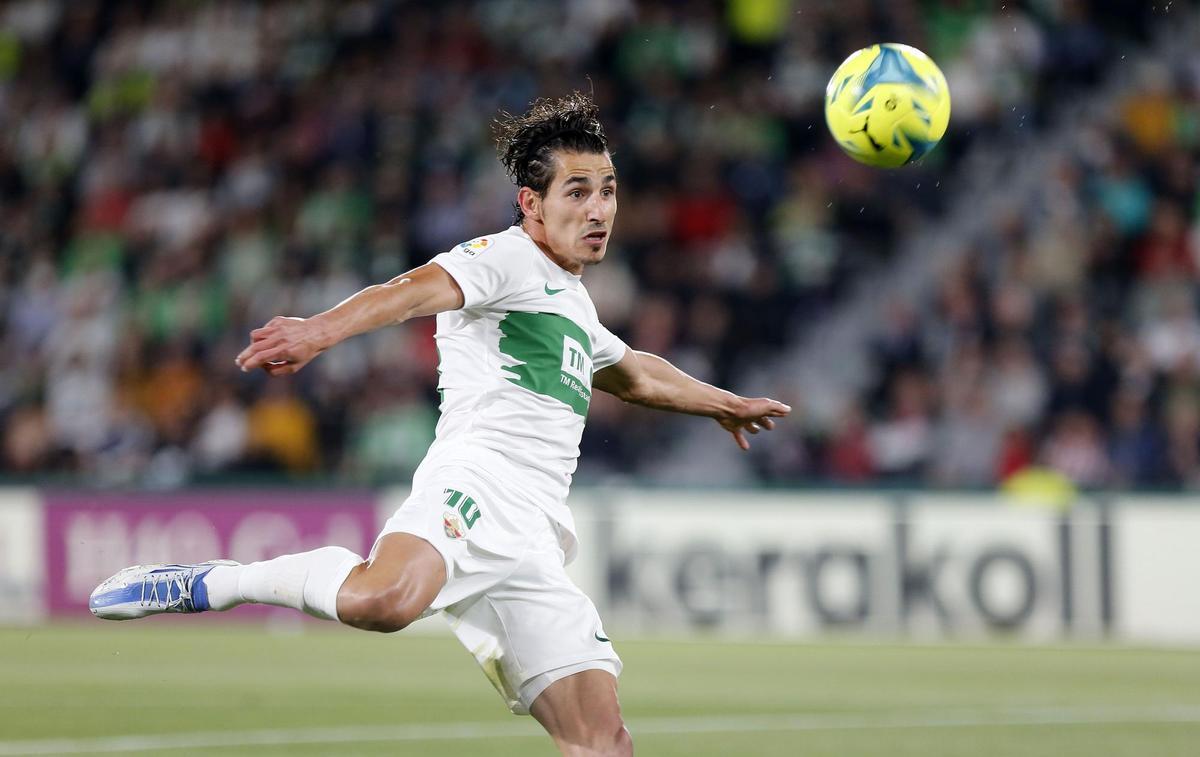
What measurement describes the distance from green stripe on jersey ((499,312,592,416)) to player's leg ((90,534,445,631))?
2.28ft

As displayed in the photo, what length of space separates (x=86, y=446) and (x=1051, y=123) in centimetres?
887

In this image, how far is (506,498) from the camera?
569 centimetres

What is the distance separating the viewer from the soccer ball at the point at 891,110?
23.2ft

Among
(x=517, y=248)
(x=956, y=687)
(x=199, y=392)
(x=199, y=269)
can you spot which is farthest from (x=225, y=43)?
(x=517, y=248)

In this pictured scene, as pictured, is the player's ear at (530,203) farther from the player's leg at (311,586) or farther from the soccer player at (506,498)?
the player's leg at (311,586)

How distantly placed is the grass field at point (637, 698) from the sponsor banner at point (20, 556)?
748mm

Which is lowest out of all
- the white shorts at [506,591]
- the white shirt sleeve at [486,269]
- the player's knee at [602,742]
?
the player's knee at [602,742]

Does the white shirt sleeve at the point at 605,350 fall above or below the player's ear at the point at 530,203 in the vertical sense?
below

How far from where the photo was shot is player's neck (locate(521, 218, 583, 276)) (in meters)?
5.96

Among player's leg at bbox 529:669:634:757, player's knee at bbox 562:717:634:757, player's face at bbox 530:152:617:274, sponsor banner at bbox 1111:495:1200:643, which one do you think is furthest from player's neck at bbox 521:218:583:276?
sponsor banner at bbox 1111:495:1200:643

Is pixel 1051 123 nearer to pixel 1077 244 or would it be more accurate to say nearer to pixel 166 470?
pixel 1077 244

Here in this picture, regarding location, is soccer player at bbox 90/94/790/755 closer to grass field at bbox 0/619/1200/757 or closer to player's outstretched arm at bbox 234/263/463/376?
player's outstretched arm at bbox 234/263/463/376

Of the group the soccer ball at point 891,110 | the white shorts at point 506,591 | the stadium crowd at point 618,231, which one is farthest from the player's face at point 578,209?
the stadium crowd at point 618,231

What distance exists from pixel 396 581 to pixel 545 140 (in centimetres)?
157
